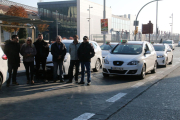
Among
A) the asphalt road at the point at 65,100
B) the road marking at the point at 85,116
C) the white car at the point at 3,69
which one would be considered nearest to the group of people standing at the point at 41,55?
the asphalt road at the point at 65,100

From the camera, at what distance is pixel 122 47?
11445 millimetres

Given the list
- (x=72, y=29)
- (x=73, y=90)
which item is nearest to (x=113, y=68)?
(x=73, y=90)

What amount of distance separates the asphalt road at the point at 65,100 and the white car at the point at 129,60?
829mm

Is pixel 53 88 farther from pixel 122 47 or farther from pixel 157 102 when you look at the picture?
pixel 122 47

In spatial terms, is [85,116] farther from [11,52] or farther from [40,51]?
[40,51]

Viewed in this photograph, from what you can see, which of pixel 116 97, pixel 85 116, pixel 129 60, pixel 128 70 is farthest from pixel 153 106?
pixel 129 60

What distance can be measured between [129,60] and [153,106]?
4.27 metres

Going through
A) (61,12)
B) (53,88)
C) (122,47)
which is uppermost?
(61,12)

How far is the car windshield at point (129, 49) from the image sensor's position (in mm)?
10930

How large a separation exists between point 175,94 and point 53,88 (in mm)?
3899

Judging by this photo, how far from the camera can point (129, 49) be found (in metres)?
11.2

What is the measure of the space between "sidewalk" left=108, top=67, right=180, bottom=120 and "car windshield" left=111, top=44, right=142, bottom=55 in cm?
321

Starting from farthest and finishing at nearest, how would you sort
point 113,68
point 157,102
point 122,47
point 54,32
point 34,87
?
point 54,32 < point 122,47 < point 113,68 < point 34,87 < point 157,102

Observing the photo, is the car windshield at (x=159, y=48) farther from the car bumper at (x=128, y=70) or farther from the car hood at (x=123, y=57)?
the car bumper at (x=128, y=70)
